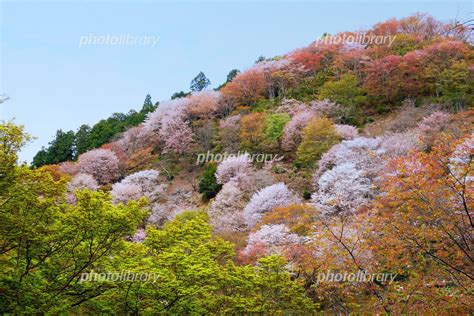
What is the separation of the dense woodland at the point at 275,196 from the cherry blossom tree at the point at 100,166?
144 millimetres

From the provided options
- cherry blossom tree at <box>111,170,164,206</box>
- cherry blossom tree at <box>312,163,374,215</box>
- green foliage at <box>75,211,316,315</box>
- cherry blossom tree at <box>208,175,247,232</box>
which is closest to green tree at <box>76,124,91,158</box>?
cherry blossom tree at <box>111,170,164,206</box>

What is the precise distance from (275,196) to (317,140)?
27.3ft

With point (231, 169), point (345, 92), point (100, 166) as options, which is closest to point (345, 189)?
point (231, 169)

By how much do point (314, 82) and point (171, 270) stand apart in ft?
133

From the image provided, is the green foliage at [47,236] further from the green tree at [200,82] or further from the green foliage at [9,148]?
the green tree at [200,82]

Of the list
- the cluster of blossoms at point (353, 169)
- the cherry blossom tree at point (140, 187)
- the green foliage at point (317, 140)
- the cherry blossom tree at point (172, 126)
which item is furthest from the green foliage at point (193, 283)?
the cherry blossom tree at point (172, 126)

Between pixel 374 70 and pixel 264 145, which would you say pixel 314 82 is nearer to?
pixel 374 70

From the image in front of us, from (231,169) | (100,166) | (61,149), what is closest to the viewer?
(231,169)

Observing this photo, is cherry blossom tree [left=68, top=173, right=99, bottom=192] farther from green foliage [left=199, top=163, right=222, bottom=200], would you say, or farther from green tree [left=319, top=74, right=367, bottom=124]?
green tree [left=319, top=74, right=367, bottom=124]

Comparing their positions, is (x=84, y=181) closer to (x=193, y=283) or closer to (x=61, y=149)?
(x=61, y=149)

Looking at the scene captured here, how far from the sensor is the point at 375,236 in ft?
36.3

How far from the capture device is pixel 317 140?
33.1 meters

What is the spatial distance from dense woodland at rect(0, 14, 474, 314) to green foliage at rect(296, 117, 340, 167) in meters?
0.16

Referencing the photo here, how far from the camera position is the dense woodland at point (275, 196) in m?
9.18
